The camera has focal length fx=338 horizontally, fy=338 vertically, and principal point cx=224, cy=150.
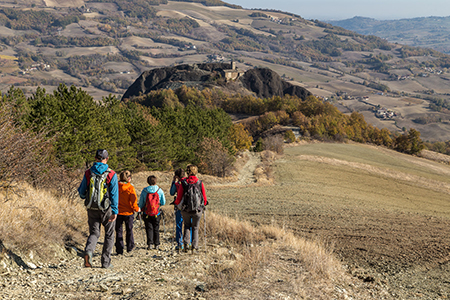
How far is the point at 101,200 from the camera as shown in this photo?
7.29 meters

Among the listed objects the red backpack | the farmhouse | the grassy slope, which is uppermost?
the red backpack

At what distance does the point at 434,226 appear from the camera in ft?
49.5

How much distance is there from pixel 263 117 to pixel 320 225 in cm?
9038

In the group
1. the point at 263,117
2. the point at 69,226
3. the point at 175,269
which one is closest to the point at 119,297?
the point at 175,269

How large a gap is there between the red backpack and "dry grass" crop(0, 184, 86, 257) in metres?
2.00

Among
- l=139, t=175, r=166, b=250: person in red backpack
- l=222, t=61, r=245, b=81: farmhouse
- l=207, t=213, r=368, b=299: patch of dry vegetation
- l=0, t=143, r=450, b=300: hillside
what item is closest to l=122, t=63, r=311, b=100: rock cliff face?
l=222, t=61, r=245, b=81: farmhouse

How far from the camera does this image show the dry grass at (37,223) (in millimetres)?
7129

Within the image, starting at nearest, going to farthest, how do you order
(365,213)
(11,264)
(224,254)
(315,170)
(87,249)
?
1. (11,264)
2. (87,249)
3. (224,254)
4. (365,213)
5. (315,170)

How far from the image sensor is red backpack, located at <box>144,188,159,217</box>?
919 centimetres

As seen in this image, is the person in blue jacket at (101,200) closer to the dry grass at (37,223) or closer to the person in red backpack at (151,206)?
the dry grass at (37,223)

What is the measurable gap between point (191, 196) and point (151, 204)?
53.3 inches

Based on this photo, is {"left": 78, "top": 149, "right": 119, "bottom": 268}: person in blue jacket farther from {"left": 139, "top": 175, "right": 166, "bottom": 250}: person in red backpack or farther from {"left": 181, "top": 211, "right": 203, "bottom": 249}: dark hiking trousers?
{"left": 181, "top": 211, "right": 203, "bottom": 249}: dark hiking trousers

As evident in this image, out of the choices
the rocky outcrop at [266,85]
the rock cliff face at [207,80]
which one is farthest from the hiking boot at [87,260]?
the rocky outcrop at [266,85]

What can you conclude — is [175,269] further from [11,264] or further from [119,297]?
[11,264]
